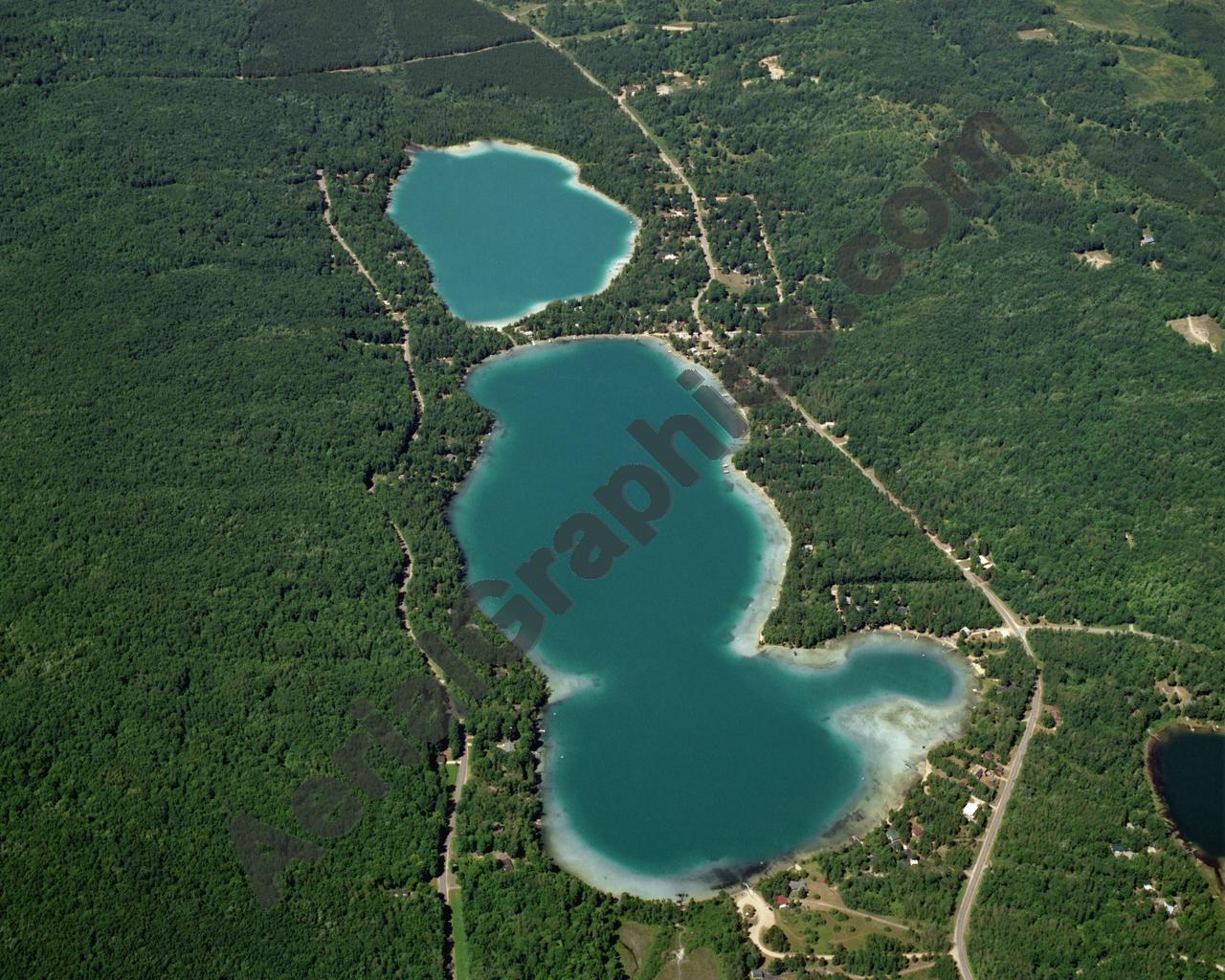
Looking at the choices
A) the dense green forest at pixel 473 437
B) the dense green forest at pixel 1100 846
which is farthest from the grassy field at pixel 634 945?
the dense green forest at pixel 1100 846

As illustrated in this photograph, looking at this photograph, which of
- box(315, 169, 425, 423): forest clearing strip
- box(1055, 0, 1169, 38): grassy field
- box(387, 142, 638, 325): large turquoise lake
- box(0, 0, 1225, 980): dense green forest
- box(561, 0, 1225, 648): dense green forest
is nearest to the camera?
box(0, 0, 1225, 980): dense green forest

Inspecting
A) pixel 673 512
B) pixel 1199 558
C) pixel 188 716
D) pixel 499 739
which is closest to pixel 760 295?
pixel 673 512

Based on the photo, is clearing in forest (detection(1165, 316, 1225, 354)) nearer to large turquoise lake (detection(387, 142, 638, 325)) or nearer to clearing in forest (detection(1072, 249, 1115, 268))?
clearing in forest (detection(1072, 249, 1115, 268))

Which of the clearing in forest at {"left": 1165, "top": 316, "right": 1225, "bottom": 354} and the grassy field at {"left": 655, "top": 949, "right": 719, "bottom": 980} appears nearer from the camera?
the grassy field at {"left": 655, "top": 949, "right": 719, "bottom": 980}

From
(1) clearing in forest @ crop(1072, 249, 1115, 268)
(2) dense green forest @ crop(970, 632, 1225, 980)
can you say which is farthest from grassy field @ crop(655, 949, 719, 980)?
(1) clearing in forest @ crop(1072, 249, 1115, 268)

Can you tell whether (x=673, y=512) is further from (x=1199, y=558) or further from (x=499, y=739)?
(x=1199, y=558)

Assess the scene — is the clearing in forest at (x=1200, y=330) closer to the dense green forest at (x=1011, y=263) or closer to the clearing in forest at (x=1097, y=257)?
the dense green forest at (x=1011, y=263)
